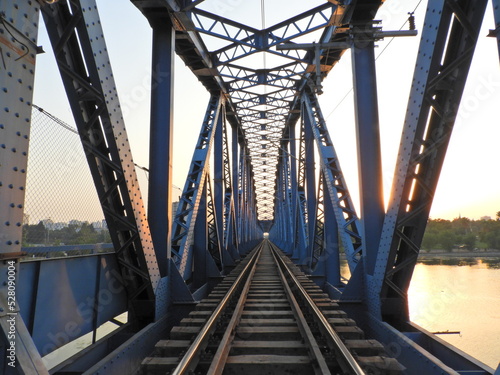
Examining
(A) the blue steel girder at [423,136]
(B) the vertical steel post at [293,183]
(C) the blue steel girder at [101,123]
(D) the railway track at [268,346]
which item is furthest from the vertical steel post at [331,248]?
(B) the vertical steel post at [293,183]

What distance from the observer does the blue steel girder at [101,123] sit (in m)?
3.69


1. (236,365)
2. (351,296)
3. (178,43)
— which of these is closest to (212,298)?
(351,296)

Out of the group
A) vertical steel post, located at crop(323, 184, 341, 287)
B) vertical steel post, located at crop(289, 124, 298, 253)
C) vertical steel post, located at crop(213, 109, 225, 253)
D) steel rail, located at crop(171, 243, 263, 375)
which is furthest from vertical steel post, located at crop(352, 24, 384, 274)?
vertical steel post, located at crop(289, 124, 298, 253)

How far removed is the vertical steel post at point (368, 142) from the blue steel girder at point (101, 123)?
3.95 metres

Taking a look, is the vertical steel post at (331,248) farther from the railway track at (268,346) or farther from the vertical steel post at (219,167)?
the vertical steel post at (219,167)

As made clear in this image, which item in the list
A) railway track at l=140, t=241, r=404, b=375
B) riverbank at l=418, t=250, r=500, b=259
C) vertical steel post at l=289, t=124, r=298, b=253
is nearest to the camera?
railway track at l=140, t=241, r=404, b=375

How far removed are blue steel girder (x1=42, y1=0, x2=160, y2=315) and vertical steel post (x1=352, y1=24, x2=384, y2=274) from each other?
3953 mm

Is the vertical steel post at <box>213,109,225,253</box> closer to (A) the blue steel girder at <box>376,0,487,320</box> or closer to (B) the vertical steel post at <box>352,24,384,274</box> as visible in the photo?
(B) the vertical steel post at <box>352,24,384,274</box>

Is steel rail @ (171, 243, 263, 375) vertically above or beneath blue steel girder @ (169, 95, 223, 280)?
beneath

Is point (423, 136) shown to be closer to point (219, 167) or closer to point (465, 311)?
point (219, 167)

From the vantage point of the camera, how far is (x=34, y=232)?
4.17 meters

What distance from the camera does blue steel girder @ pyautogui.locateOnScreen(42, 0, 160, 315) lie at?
12.1ft

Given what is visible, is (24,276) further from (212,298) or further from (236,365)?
(212,298)

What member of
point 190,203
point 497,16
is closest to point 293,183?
point 190,203
